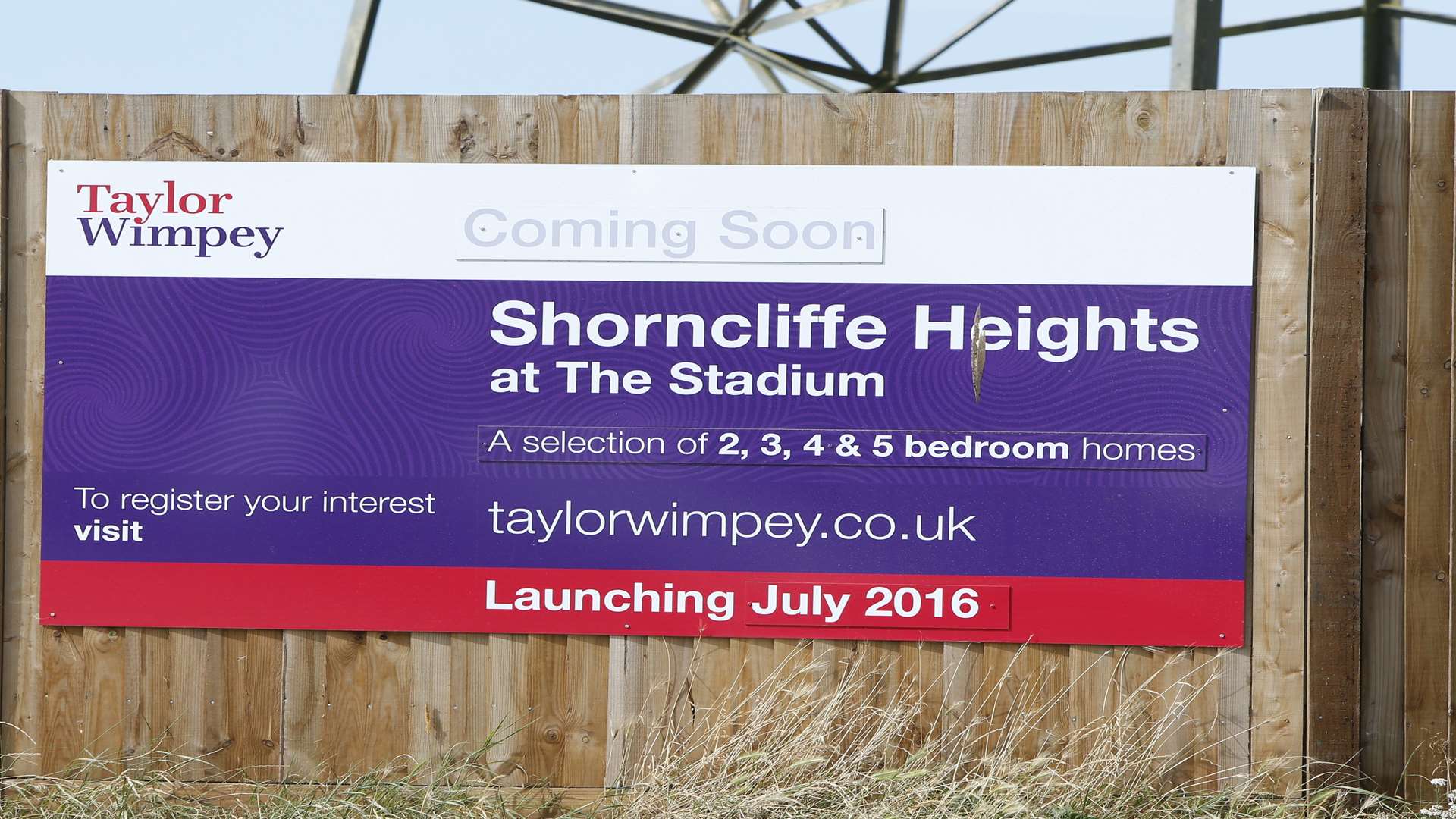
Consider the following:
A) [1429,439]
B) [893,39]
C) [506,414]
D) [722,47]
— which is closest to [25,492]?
[506,414]

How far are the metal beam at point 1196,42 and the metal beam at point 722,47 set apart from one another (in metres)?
3.68

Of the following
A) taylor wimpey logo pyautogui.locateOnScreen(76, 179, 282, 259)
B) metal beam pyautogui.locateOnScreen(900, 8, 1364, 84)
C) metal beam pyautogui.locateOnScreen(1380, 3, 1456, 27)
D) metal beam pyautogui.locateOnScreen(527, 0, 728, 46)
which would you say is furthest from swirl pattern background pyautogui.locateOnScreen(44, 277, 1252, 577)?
metal beam pyautogui.locateOnScreen(1380, 3, 1456, 27)

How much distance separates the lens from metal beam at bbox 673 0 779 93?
9047 millimetres

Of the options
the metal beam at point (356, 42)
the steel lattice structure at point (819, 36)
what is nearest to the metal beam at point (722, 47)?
the steel lattice structure at point (819, 36)

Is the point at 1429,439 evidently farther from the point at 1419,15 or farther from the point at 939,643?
the point at 1419,15

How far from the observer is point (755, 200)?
384cm

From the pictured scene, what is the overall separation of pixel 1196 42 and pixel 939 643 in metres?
4.43

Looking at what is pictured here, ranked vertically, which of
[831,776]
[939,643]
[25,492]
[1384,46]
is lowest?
[831,776]

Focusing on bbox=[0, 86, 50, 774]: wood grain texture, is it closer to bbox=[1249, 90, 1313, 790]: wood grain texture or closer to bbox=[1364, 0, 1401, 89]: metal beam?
bbox=[1249, 90, 1313, 790]: wood grain texture

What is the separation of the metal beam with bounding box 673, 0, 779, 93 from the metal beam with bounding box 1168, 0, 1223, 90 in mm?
3677

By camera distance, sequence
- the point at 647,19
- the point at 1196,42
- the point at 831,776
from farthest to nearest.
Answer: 1. the point at 647,19
2. the point at 1196,42
3. the point at 831,776

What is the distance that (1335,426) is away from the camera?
3.75 m

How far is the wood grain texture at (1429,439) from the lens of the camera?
375cm

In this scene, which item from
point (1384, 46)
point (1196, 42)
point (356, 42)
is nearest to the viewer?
point (1196, 42)
